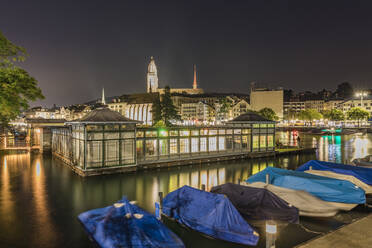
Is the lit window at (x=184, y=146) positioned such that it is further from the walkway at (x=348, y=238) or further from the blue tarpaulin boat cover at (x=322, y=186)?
the walkway at (x=348, y=238)

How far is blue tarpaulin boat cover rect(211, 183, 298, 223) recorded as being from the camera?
1034cm

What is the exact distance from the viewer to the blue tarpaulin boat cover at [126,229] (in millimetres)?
7332

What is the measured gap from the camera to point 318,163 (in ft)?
61.2

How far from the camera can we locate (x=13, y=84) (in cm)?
1312

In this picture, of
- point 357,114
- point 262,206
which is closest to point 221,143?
point 262,206

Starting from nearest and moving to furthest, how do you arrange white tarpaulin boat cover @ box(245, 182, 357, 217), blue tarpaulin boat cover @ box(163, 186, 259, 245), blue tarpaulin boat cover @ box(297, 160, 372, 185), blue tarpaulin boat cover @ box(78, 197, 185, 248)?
blue tarpaulin boat cover @ box(78, 197, 185, 248) < blue tarpaulin boat cover @ box(163, 186, 259, 245) < white tarpaulin boat cover @ box(245, 182, 357, 217) < blue tarpaulin boat cover @ box(297, 160, 372, 185)

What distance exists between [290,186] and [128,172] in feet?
42.7

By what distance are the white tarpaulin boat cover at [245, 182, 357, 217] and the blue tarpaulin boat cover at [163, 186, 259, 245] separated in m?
3.92

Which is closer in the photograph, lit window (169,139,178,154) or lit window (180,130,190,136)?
lit window (169,139,178,154)

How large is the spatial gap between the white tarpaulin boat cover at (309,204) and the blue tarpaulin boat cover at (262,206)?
3.90ft

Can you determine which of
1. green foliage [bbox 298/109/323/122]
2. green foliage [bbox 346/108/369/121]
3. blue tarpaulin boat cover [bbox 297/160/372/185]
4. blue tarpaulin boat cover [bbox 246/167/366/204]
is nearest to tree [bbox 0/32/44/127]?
blue tarpaulin boat cover [bbox 246/167/366/204]

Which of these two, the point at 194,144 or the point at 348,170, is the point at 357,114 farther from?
the point at 348,170

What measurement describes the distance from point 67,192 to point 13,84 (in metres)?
7.03

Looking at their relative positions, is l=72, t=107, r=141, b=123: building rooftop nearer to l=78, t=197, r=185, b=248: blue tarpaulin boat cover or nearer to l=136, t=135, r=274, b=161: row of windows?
l=136, t=135, r=274, b=161: row of windows
